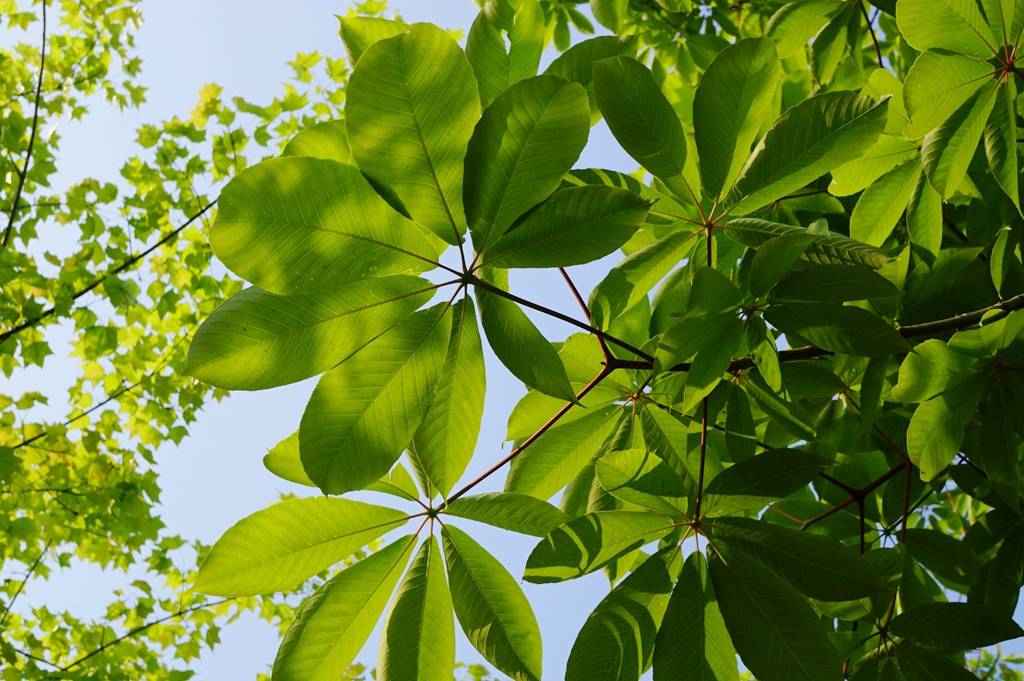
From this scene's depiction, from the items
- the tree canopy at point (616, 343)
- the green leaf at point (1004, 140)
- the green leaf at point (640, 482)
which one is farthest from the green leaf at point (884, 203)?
the green leaf at point (640, 482)

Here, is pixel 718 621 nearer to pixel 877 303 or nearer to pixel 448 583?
pixel 448 583

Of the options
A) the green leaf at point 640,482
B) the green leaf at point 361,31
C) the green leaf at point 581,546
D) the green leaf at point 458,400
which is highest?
the green leaf at point 361,31

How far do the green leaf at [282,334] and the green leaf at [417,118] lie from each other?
3.5 inches

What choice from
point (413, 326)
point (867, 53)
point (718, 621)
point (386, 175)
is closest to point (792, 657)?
point (718, 621)

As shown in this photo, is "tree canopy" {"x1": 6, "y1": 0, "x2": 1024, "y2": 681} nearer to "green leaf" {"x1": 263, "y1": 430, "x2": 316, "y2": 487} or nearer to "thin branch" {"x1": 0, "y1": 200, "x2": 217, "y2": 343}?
"green leaf" {"x1": 263, "y1": 430, "x2": 316, "y2": 487}

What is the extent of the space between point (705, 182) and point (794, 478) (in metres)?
0.34

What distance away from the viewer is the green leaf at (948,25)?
2.98ft

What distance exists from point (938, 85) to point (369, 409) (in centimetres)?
78

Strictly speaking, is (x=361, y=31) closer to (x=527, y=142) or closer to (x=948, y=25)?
(x=527, y=142)

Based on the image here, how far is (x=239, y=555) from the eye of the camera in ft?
2.61

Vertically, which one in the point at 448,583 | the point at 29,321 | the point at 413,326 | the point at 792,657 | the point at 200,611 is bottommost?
the point at 792,657

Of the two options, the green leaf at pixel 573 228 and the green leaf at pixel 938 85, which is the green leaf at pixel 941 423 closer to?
the green leaf at pixel 938 85

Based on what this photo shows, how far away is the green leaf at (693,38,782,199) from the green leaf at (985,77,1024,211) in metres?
0.35

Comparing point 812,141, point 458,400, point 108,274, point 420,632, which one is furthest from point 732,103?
point 108,274
